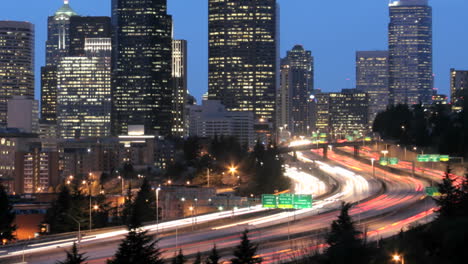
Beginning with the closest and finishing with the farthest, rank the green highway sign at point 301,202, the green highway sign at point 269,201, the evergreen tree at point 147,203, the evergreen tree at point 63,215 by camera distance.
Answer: the green highway sign at point 301,202 → the green highway sign at point 269,201 → the evergreen tree at point 63,215 → the evergreen tree at point 147,203

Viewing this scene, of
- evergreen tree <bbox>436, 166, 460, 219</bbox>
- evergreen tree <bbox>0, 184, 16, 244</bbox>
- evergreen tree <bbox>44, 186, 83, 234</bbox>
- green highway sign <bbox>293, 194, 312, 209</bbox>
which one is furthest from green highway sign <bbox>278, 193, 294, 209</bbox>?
evergreen tree <bbox>0, 184, 16, 244</bbox>

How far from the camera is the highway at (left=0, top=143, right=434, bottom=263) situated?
6619cm

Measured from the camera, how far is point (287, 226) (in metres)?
81.0

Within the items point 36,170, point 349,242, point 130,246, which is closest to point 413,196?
point 349,242

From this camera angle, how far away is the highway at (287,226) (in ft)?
217

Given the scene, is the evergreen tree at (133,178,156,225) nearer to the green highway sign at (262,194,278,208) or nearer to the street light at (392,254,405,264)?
the green highway sign at (262,194,278,208)

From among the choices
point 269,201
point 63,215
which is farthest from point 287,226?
point 63,215

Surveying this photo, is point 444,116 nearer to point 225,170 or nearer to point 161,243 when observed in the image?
point 225,170

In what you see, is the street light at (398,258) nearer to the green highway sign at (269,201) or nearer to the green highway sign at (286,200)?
the green highway sign at (286,200)

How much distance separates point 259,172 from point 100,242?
225 feet

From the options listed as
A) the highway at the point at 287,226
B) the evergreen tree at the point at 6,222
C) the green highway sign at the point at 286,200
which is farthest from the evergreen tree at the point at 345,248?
the evergreen tree at the point at 6,222

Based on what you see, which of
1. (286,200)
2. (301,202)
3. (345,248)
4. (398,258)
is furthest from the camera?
(286,200)

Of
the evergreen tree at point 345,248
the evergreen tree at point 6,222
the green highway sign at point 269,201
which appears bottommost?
the evergreen tree at point 6,222

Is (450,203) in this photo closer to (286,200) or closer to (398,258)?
(286,200)
